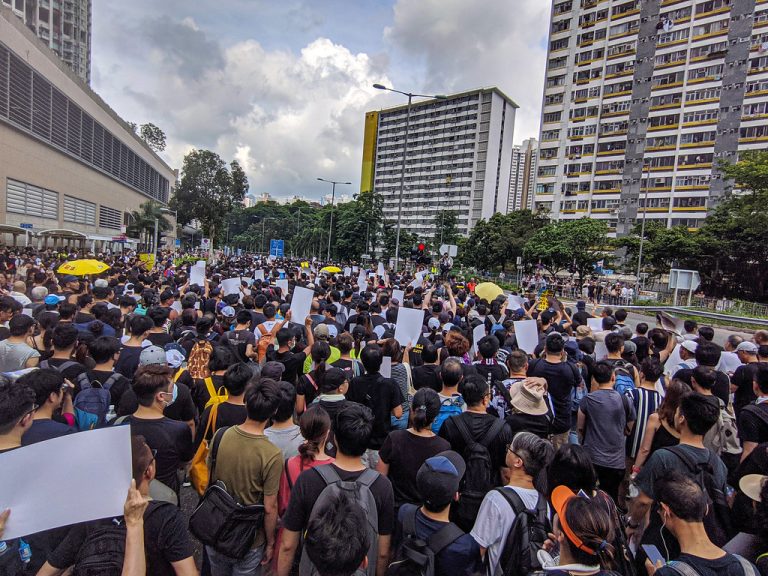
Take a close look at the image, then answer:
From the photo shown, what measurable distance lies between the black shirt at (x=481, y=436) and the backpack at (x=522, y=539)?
678 millimetres

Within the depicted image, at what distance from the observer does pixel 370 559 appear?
2205 millimetres

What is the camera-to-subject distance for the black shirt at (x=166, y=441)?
2.55 meters

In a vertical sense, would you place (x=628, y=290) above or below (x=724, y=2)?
below

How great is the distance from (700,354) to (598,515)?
11.8 feet

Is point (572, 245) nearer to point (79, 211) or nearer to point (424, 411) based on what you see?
point (424, 411)

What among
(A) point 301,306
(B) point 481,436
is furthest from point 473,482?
(A) point 301,306

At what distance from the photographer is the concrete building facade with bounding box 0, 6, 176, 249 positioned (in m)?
26.2

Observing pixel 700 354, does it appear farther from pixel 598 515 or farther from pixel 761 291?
pixel 761 291

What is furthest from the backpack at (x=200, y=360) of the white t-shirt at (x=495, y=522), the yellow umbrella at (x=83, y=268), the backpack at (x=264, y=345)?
the yellow umbrella at (x=83, y=268)

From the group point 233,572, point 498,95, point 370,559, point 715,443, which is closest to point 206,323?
point 233,572

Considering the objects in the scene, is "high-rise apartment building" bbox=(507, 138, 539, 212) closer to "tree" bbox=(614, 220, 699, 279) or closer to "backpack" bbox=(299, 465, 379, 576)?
"tree" bbox=(614, 220, 699, 279)

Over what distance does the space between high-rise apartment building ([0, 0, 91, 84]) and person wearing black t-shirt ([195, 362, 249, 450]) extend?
253ft

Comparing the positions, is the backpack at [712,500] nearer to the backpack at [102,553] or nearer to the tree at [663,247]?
the backpack at [102,553]

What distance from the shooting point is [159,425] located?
8.51 feet
